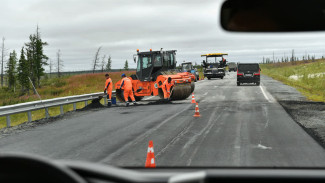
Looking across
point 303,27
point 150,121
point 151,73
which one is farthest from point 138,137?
point 151,73

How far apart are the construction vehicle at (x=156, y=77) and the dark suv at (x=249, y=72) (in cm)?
1486

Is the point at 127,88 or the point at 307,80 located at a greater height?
the point at 307,80

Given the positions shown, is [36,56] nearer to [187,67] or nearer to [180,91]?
[187,67]

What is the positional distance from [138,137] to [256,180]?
8518 mm

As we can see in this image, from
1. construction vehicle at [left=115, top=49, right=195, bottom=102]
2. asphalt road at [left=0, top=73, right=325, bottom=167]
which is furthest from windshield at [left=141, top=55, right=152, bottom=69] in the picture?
asphalt road at [left=0, top=73, right=325, bottom=167]

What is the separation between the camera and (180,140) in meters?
10.2

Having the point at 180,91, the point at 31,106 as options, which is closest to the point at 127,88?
the point at 180,91

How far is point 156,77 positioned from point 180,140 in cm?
1309

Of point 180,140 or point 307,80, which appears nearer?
point 180,140

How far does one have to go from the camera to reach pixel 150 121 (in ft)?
46.1

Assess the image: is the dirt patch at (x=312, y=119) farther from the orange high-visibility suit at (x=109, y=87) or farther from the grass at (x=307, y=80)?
the orange high-visibility suit at (x=109, y=87)

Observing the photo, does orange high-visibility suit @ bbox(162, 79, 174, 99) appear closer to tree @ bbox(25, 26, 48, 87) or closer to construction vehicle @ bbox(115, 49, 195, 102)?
construction vehicle @ bbox(115, 49, 195, 102)

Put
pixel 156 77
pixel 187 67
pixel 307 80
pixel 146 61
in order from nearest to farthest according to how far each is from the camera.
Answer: pixel 156 77
pixel 146 61
pixel 307 80
pixel 187 67

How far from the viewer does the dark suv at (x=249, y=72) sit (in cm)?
3741
